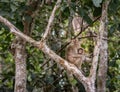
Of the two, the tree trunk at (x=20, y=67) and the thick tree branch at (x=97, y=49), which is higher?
the thick tree branch at (x=97, y=49)

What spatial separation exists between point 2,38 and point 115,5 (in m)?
1.25

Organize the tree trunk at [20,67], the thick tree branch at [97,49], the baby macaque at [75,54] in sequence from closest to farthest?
the thick tree branch at [97,49]
the tree trunk at [20,67]
the baby macaque at [75,54]

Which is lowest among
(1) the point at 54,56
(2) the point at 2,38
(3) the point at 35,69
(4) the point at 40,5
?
(3) the point at 35,69

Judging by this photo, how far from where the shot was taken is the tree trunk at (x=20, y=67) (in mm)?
2111

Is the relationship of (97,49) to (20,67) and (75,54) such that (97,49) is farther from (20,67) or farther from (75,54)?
(75,54)

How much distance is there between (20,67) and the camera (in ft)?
7.03

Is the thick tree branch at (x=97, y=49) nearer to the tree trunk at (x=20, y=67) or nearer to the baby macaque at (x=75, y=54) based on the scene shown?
the tree trunk at (x=20, y=67)

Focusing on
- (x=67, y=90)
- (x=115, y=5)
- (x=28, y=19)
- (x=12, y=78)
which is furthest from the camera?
(x=67, y=90)

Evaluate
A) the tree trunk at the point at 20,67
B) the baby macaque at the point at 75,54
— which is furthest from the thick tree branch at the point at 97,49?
the baby macaque at the point at 75,54

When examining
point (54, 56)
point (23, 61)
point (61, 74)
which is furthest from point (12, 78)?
point (54, 56)

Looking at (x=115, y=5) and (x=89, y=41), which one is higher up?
(x=115, y=5)

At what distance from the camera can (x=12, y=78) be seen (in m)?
2.91

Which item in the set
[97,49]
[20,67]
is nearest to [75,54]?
[20,67]

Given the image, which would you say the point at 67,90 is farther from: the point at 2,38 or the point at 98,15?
the point at 98,15
